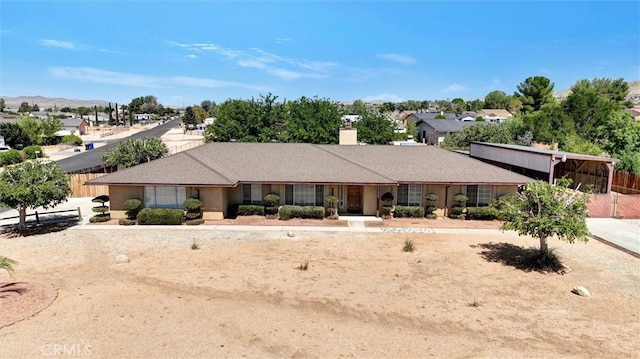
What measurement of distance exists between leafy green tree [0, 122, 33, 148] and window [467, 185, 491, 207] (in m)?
65.0

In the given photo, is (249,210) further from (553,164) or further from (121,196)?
(553,164)

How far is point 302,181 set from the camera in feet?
79.4

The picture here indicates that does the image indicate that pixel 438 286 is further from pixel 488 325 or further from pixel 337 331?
pixel 337 331

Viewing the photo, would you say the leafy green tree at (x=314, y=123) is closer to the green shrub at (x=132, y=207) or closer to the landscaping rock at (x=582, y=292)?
the green shrub at (x=132, y=207)

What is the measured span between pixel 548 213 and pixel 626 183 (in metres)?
23.0

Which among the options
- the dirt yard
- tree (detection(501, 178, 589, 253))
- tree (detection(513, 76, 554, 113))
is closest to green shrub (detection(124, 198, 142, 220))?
the dirt yard

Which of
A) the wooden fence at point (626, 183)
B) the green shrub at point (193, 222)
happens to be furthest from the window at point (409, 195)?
the wooden fence at point (626, 183)

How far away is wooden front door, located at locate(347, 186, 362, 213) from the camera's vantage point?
25984 mm

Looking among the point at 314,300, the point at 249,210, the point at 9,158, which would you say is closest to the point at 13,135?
the point at 9,158

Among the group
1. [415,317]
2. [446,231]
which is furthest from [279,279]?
[446,231]

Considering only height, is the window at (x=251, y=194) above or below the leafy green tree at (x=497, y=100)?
below

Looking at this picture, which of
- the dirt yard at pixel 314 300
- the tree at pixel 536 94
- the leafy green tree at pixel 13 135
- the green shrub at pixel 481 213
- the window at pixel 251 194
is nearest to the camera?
the dirt yard at pixel 314 300

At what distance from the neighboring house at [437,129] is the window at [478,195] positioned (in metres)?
44.0

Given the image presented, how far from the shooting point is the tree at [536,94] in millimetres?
83812
